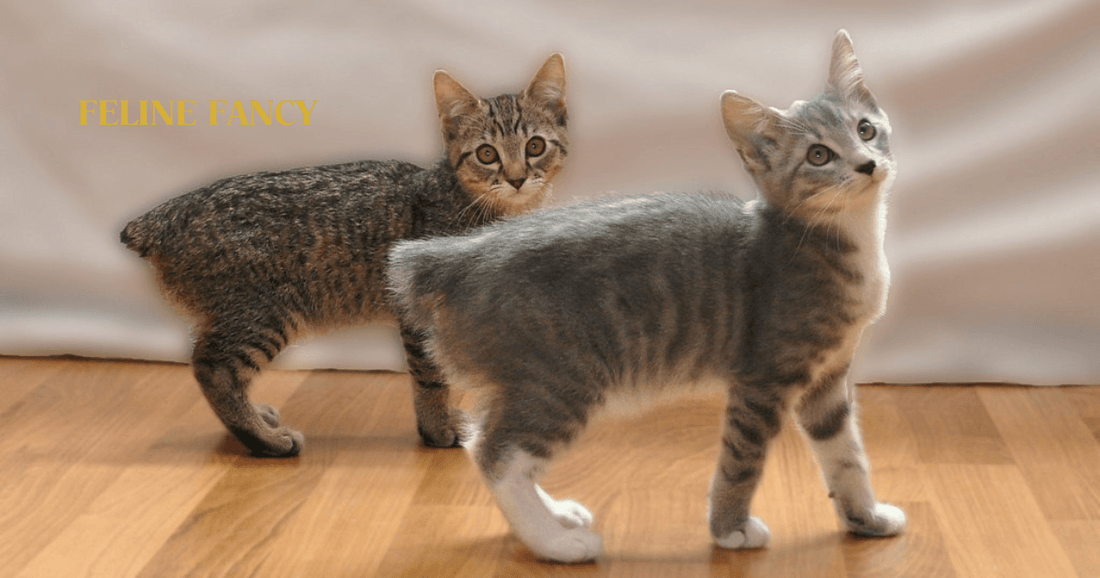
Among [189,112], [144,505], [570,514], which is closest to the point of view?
[570,514]

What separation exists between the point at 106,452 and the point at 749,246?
50.2 inches

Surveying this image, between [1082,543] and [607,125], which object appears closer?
[1082,543]

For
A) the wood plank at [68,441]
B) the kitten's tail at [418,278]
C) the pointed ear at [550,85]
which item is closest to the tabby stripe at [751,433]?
the kitten's tail at [418,278]

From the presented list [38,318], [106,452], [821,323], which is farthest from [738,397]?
[38,318]

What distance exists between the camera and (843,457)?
209 cm

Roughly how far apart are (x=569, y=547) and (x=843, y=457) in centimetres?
45

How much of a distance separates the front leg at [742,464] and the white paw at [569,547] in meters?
0.20

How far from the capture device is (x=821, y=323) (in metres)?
1.96

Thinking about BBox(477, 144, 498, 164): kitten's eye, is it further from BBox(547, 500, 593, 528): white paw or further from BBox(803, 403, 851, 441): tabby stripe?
BBox(803, 403, 851, 441): tabby stripe

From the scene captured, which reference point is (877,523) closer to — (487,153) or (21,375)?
(487,153)

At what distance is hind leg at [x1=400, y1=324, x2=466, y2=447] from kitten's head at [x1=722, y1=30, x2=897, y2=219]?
2.57ft

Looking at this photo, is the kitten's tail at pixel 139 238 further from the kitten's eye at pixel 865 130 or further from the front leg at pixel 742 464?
the kitten's eye at pixel 865 130

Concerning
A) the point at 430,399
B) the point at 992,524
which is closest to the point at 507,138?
the point at 430,399

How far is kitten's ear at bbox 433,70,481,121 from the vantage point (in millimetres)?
2490
